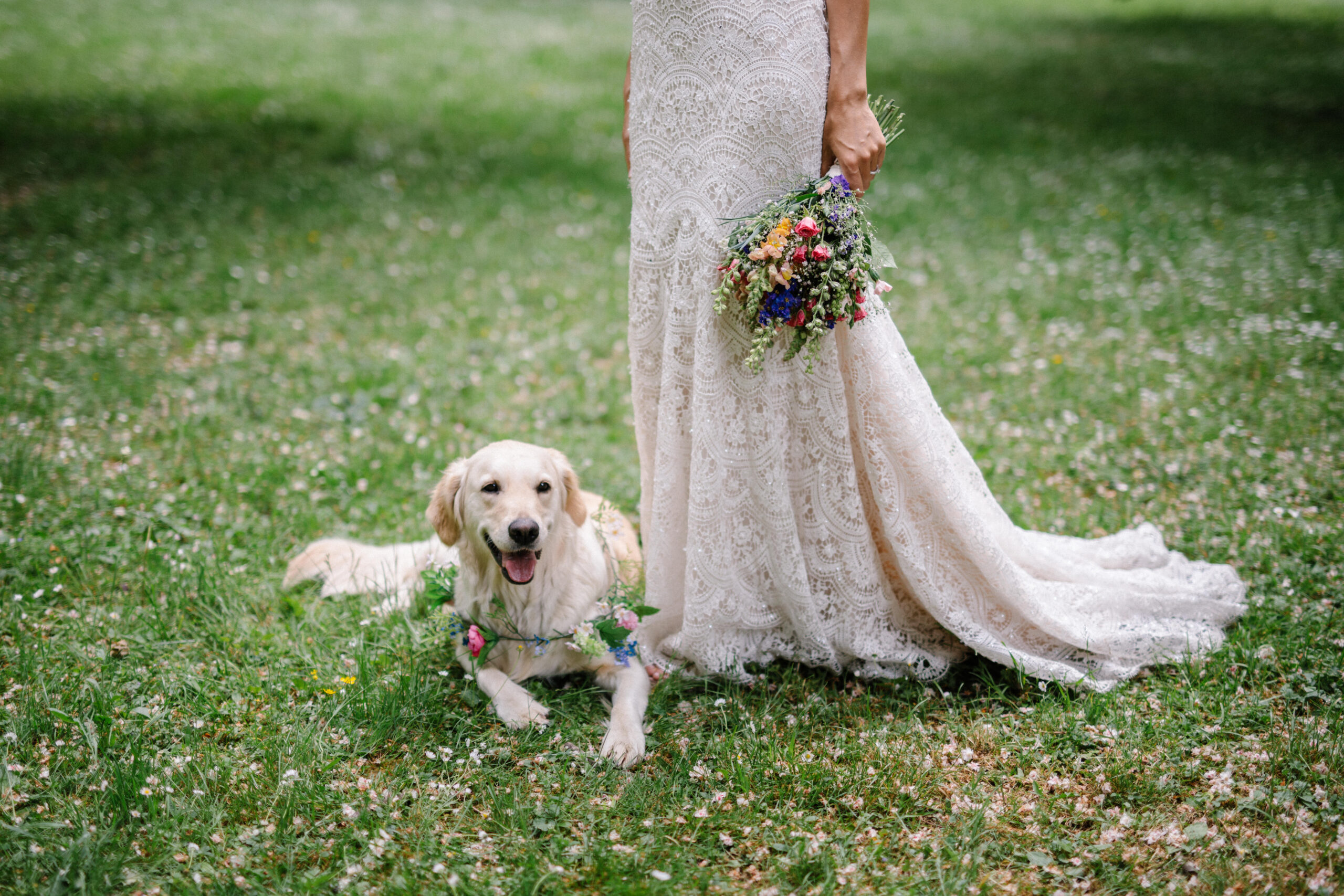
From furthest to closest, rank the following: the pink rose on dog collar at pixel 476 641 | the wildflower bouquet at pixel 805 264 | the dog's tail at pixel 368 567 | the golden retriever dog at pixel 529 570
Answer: the dog's tail at pixel 368 567 → the pink rose on dog collar at pixel 476 641 → the golden retriever dog at pixel 529 570 → the wildflower bouquet at pixel 805 264

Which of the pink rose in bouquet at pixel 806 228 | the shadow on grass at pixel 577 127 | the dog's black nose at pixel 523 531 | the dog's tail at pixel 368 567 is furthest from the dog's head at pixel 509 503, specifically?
the shadow on grass at pixel 577 127

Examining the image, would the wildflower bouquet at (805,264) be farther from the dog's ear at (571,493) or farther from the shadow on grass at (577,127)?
the shadow on grass at (577,127)

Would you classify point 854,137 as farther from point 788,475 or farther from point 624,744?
point 624,744

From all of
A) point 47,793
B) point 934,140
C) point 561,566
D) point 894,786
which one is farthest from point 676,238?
point 934,140

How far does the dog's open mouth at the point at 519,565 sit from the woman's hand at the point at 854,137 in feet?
5.45

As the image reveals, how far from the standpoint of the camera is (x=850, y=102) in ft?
10.0

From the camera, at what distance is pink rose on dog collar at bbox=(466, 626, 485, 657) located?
341cm

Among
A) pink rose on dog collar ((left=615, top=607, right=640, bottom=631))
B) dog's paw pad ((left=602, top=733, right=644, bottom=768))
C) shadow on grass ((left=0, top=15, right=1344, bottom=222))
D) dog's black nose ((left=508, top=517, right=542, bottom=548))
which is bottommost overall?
dog's paw pad ((left=602, top=733, right=644, bottom=768))

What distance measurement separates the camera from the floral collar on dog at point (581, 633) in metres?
3.34

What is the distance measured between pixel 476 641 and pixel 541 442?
2.15 m

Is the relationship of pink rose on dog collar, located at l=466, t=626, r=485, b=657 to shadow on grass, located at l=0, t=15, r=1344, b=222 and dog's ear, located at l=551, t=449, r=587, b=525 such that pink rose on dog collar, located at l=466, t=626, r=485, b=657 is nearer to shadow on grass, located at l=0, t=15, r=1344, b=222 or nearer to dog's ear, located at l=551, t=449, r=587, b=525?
dog's ear, located at l=551, t=449, r=587, b=525

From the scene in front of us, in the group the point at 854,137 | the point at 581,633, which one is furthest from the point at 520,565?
the point at 854,137

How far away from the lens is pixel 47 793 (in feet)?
9.49

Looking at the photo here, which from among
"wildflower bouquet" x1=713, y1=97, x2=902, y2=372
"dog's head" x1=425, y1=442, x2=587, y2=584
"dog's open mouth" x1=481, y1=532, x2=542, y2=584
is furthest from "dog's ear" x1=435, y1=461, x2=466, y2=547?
"wildflower bouquet" x1=713, y1=97, x2=902, y2=372
